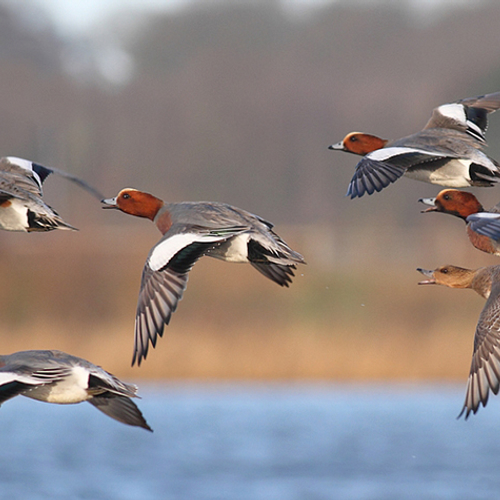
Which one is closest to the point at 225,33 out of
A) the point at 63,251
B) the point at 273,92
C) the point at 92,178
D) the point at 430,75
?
the point at 273,92

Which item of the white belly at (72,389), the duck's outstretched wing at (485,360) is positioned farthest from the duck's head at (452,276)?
the white belly at (72,389)

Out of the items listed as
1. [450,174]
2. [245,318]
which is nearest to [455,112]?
[450,174]

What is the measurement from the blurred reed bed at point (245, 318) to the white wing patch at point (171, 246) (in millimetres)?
8558

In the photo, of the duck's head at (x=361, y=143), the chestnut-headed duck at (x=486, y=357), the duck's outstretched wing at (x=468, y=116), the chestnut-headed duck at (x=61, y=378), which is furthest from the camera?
the duck's head at (x=361, y=143)

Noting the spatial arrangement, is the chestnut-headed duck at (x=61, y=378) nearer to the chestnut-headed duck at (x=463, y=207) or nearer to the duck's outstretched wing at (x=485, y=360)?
the duck's outstretched wing at (x=485, y=360)

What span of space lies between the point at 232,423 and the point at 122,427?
233 cm

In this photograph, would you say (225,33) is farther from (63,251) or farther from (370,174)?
(370,174)

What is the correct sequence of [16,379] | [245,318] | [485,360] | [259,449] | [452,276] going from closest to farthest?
1. [16,379]
2. [485,360]
3. [452,276]
4. [259,449]
5. [245,318]

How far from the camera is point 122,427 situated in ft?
57.1

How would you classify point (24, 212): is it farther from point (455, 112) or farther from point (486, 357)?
point (455, 112)

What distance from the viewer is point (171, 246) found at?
17.3 feet

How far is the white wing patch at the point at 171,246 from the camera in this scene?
513cm

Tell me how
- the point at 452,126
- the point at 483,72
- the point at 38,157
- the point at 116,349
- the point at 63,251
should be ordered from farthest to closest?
the point at 483,72 → the point at 38,157 → the point at 63,251 → the point at 116,349 → the point at 452,126

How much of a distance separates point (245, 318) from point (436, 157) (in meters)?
9.63
